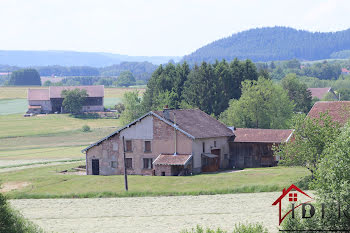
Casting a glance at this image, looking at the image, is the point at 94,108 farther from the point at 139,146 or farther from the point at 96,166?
the point at 139,146

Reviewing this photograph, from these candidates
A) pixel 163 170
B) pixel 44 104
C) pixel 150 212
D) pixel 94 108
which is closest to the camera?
pixel 150 212

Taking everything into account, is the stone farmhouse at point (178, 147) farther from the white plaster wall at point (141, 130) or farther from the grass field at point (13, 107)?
the grass field at point (13, 107)

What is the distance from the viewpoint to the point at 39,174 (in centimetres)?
6781

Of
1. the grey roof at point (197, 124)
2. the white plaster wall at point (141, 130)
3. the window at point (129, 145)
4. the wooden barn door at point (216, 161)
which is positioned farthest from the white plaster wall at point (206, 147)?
the window at point (129, 145)

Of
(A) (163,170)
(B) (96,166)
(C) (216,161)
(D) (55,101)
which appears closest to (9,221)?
(A) (163,170)

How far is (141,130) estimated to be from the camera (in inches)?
2739

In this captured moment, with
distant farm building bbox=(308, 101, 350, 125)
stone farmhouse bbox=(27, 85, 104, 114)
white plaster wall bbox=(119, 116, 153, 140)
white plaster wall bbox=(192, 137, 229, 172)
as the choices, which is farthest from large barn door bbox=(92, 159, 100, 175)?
stone farmhouse bbox=(27, 85, 104, 114)

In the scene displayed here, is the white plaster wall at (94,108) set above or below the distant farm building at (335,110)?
below

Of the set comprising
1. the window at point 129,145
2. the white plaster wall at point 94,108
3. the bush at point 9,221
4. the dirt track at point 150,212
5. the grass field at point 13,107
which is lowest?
the grass field at point 13,107

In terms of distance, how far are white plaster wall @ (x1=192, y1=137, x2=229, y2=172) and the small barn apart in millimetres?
1057

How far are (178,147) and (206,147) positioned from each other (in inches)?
134

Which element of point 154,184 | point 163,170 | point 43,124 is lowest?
point 43,124

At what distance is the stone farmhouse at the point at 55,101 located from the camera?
161m

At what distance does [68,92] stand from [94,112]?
8.04 meters
